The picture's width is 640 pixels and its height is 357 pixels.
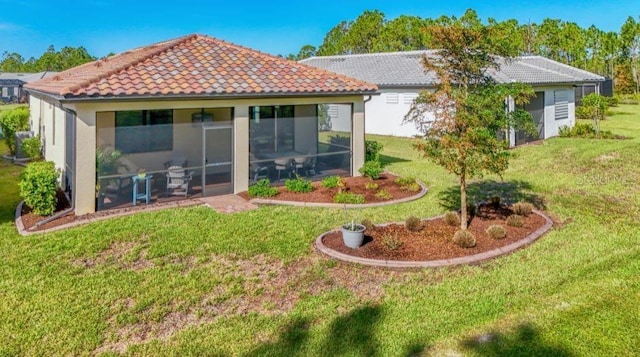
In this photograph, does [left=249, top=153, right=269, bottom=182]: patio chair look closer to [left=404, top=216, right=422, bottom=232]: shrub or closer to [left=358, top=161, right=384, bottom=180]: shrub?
[left=358, top=161, right=384, bottom=180]: shrub

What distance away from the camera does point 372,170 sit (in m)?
15.3

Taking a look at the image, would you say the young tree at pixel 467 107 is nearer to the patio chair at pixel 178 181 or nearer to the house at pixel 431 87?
the patio chair at pixel 178 181

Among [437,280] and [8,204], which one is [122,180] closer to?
[8,204]

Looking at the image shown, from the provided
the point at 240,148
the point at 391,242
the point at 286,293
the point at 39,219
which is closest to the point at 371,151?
the point at 240,148

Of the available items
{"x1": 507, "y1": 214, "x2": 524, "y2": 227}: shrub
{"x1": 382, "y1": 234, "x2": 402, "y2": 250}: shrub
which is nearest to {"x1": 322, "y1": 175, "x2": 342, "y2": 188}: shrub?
{"x1": 382, "y1": 234, "x2": 402, "y2": 250}: shrub

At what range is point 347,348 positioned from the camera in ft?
18.9

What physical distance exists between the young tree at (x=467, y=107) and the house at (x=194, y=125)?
5.55 meters

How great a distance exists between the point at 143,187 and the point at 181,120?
2128mm

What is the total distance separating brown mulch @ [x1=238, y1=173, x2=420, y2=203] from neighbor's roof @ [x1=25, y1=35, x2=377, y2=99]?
2968 millimetres

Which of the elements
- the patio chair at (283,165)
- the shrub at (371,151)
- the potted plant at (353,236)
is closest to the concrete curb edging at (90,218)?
the patio chair at (283,165)

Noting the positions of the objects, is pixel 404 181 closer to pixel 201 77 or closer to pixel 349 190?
pixel 349 190

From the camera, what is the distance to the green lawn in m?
5.91

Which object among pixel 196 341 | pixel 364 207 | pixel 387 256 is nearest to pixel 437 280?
pixel 387 256

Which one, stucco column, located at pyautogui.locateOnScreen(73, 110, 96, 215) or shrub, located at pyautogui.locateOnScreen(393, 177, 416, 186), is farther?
shrub, located at pyautogui.locateOnScreen(393, 177, 416, 186)
